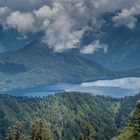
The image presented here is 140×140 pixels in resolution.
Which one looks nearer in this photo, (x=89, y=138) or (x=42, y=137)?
(x=42, y=137)

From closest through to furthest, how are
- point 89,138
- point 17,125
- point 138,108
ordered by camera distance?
point 138,108 < point 17,125 < point 89,138

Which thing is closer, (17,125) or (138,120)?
(138,120)

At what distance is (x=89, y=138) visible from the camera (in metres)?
128

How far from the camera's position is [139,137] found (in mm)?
112812

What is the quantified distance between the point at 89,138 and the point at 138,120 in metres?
23.8

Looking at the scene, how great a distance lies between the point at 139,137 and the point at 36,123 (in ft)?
82.8

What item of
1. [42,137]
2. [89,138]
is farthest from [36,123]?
[89,138]

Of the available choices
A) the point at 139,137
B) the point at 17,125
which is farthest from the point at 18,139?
the point at 139,137

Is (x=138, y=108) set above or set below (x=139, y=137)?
above

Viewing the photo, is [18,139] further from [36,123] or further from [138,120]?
[138,120]

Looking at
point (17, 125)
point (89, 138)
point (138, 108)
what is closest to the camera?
point (138, 108)

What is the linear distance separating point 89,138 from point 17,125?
2237 centimetres

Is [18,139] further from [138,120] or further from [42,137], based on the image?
[138,120]

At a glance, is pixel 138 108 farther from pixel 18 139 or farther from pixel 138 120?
pixel 18 139
